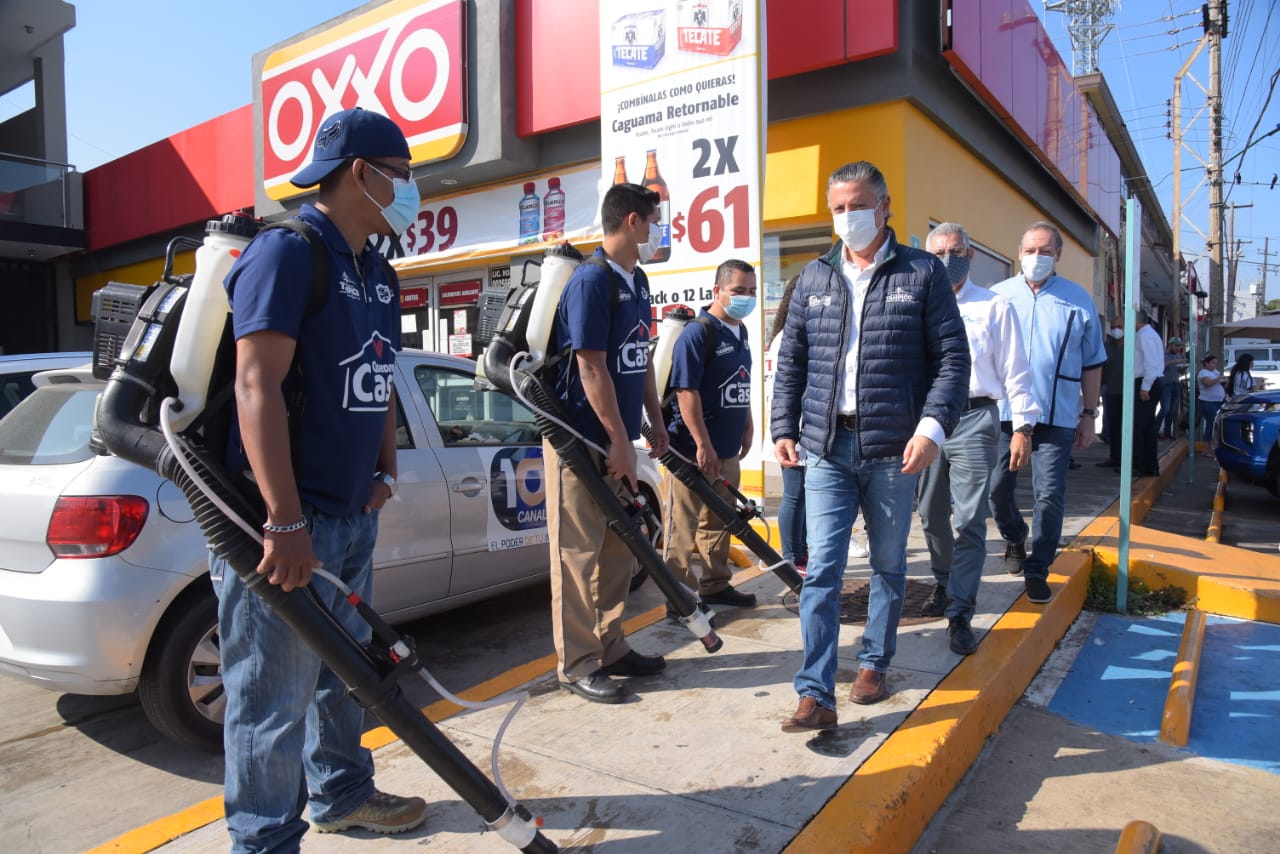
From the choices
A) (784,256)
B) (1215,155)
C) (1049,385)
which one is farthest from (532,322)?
(1215,155)

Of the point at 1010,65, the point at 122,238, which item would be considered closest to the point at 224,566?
the point at 1010,65

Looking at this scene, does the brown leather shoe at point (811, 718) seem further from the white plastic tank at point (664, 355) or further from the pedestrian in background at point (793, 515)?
the white plastic tank at point (664, 355)

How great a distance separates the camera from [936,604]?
4301 millimetres

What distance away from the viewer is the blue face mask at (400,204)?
2248 millimetres

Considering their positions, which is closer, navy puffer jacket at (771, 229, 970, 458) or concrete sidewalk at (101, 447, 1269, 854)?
concrete sidewalk at (101, 447, 1269, 854)

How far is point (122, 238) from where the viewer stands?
1636 cm

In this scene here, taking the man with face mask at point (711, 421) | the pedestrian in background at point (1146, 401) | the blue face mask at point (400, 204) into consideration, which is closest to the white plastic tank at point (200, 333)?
the blue face mask at point (400, 204)

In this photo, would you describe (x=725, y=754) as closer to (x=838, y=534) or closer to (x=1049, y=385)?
(x=838, y=534)

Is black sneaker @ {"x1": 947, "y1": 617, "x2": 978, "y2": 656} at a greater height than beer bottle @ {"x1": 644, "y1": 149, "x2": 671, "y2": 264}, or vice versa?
beer bottle @ {"x1": 644, "y1": 149, "x2": 671, "y2": 264}

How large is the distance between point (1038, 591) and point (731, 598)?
1.61 m

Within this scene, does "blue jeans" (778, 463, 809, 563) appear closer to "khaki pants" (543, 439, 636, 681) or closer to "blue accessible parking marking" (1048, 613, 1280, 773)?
"blue accessible parking marking" (1048, 613, 1280, 773)

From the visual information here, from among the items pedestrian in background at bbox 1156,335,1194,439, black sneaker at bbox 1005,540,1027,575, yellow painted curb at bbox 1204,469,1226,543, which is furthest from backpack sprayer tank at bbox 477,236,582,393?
pedestrian in background at bbox 1156,335,1194,439

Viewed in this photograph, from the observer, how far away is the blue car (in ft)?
29.3

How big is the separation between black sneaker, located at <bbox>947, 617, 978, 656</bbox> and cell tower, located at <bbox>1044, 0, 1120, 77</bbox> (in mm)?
39289
